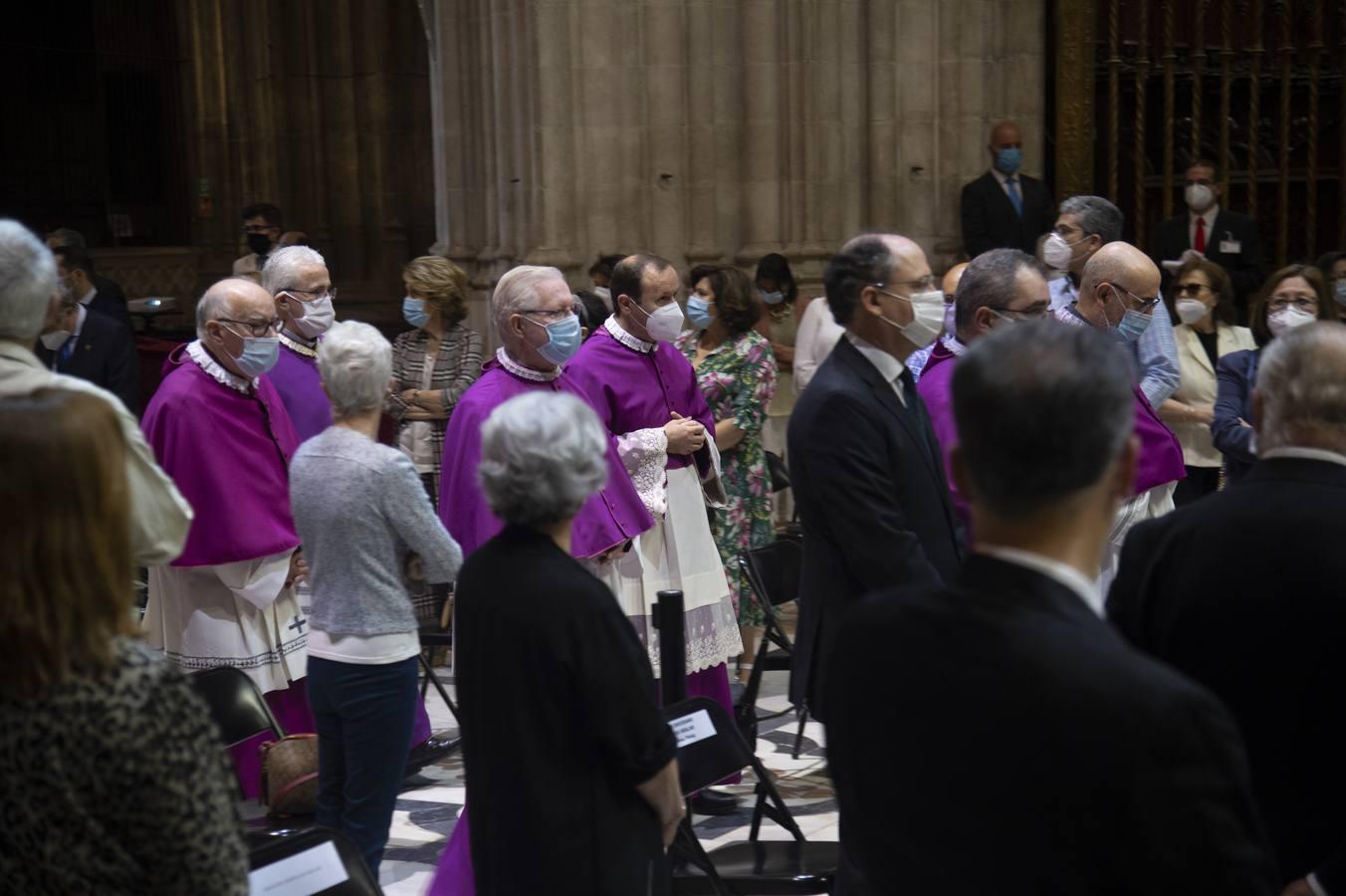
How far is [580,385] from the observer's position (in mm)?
5512

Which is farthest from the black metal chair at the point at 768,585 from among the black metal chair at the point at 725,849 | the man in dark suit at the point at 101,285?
the man in dark suit at the point at 101,285

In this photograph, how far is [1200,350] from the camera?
7.54 m

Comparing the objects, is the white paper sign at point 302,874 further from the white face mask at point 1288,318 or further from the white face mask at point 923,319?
the white face mask at point 1288,318

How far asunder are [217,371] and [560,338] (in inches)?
45.4

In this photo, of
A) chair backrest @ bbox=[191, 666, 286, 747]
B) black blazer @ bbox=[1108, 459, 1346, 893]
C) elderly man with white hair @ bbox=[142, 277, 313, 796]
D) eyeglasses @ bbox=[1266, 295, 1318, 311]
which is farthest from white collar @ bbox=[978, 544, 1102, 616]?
eyeglasses @ bbox=[1266, 295, 1318, 311]

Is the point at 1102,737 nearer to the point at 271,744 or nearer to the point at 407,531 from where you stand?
the point at 407,531

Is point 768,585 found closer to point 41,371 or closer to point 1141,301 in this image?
point 1141,301

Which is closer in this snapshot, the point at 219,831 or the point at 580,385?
the point at 219,831

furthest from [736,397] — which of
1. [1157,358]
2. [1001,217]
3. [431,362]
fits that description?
[1001,217]

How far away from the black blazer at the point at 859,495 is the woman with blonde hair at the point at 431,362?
12.4ft

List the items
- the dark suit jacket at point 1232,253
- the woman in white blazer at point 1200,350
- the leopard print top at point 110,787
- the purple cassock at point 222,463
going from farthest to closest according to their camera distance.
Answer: the dark suit jacket at point 1232,253, the woman in white blazer at point 1200,350, the purple cassock at point 222,463, the leopard print top at point 110,787

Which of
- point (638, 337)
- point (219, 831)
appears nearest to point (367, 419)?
point (638, 337)

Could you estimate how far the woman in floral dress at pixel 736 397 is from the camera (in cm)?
703

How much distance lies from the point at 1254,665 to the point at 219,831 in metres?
1.56
